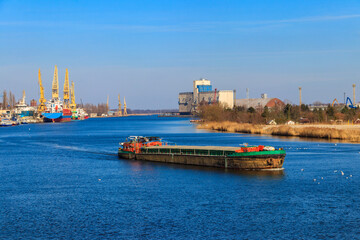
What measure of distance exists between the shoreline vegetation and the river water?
37.9 metres

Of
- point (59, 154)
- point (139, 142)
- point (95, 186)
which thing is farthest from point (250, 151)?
point (59, 154)

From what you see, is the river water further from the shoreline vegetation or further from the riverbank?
the shoreline vegetation

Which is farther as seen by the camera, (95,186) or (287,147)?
(287,147)

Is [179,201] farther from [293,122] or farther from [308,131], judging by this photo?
[293,122]

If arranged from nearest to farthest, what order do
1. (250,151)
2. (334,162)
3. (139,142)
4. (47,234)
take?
(47,234), (250,151), (334,162), (139,142)

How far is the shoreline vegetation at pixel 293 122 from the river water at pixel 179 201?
124 feet

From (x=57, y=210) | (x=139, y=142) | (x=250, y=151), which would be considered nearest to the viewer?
(x=57, y=210)

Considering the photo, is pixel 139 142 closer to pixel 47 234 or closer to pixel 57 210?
pixel 57 210

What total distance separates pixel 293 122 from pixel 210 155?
7879 cm

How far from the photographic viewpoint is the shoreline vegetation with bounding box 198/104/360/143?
93.2 m

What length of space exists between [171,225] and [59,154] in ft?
147

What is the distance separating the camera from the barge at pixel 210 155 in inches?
1890

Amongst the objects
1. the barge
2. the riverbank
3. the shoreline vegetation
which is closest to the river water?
the barge

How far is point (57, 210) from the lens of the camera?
33.0m
